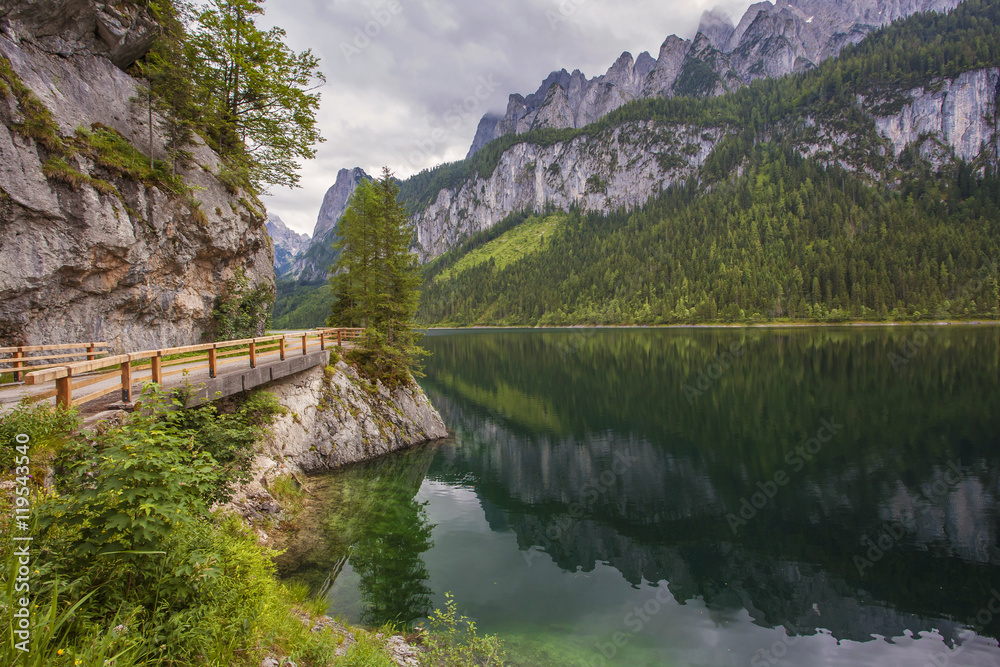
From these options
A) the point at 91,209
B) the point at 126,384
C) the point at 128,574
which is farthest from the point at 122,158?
the point at 128,574

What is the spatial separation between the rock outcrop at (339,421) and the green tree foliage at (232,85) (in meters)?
14.1

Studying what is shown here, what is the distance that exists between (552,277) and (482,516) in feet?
577

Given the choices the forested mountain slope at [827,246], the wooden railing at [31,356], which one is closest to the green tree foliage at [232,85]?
the wooden railing at [31,356]

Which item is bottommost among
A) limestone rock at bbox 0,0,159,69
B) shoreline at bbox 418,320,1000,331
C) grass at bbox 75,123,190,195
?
shoreline at bbox 418,320,1000,331

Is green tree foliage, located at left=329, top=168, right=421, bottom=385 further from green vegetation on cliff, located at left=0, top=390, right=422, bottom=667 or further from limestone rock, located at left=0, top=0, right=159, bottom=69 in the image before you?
green vegetation on cliff, located at left=0, top=390, right=422, bottom=667

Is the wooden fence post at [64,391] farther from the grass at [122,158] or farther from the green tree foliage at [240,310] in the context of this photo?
the green tree foliage at [240,310]

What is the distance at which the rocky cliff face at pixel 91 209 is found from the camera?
1527cm

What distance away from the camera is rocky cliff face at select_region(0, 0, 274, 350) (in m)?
15.3

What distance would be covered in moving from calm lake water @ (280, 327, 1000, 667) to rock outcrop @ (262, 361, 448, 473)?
145 centimetres

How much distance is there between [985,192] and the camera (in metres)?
156

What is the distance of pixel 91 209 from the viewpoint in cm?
1686

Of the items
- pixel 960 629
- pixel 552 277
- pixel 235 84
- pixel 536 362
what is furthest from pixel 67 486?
pixel 552 277

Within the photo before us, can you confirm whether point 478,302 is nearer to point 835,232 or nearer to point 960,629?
point 835,232

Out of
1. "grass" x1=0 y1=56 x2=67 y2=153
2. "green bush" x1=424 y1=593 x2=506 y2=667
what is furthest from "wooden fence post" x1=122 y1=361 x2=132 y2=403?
"grass" x1=0 y1=56 x2=67 y2=153
